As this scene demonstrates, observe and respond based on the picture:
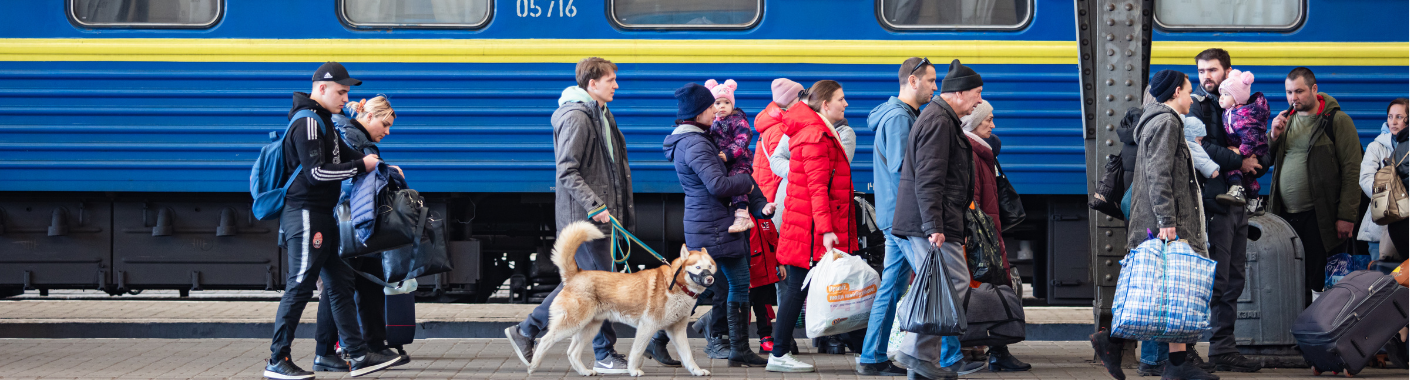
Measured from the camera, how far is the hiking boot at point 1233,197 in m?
5.55

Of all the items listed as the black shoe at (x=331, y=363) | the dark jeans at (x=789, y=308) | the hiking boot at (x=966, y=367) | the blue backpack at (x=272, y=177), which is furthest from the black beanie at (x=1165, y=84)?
the black shoe at (x=331, y=363)

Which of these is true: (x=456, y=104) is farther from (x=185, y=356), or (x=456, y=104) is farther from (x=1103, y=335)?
(x=1103, y=335)

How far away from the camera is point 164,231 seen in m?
7.77

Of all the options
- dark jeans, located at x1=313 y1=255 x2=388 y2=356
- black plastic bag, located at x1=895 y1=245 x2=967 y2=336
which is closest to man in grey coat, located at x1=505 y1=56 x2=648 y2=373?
dark jeans, located at x1=313 y1=255 x2=388 y2=356

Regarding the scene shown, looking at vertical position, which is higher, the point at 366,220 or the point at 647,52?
the point at 647,52

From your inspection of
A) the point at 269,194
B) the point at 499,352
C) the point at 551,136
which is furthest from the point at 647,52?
the point at 269,194

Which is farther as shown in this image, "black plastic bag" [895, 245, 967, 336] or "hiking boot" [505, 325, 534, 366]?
"hiking boot" [505, 325, 534, 366]

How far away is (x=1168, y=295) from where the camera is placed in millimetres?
5070

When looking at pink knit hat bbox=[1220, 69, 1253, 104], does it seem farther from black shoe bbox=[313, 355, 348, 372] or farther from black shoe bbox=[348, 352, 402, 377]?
black shoe bbox=[313, 355, 348, 372]

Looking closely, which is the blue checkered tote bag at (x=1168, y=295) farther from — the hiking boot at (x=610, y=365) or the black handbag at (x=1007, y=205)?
the hiking boot at (x=610, y=365)

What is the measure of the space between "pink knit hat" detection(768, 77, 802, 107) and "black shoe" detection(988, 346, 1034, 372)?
1.69 meters

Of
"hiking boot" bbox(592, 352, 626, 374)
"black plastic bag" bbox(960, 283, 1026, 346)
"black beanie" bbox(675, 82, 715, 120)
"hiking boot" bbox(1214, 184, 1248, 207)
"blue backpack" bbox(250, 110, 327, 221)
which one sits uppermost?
"black beanie" bbox(675, 82, 715, 120)

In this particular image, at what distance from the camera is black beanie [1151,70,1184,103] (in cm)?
534

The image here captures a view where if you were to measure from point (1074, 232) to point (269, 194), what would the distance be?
4877 mm
